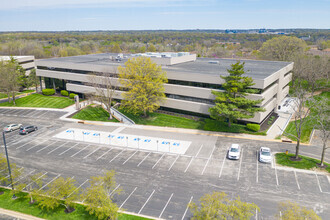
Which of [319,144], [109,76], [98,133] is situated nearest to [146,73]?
[109,76]

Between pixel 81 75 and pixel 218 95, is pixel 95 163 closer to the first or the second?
pixel 218 95

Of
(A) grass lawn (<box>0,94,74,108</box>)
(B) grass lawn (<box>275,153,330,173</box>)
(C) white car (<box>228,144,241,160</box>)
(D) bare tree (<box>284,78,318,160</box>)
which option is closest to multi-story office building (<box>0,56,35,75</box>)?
(A) grass lawn (<box>0,94,74,108</box>)

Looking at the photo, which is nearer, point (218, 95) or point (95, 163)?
point (95, 163)

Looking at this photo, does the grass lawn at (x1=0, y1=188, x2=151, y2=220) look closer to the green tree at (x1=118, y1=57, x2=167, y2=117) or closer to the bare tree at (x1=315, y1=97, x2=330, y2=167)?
the bare tree at (x1=315, y1=97, x2=330, y2=167)

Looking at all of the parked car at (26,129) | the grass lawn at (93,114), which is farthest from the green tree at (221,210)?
the parked car at (26,129)

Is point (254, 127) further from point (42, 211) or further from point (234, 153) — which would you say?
point (42, 211)
